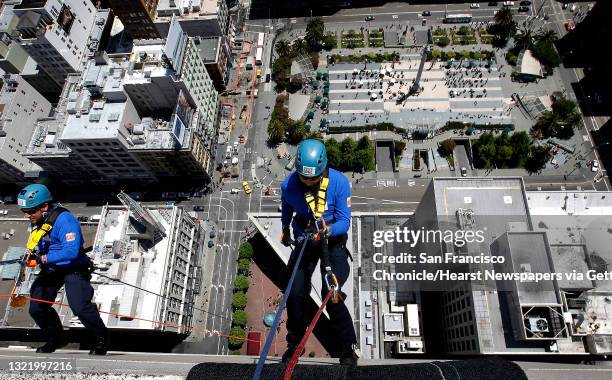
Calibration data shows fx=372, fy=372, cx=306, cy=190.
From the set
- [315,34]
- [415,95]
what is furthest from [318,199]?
[315,34]

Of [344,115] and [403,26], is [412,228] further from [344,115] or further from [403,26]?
[403,26]

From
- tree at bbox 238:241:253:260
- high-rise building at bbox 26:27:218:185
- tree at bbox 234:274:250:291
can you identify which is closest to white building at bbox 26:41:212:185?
high-rise building at bbox 26:27:218:185

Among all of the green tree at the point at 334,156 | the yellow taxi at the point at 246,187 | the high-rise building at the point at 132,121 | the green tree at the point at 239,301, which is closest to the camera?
the green tree at the point at 239,301

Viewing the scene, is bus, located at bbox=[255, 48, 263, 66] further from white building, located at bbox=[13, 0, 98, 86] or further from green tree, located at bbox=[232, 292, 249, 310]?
green tree, located at bbox=[232, 292, 249, 310]

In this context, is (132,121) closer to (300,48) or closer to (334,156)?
(334,156)

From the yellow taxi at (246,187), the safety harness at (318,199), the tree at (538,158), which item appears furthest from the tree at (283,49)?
the safety harness at (318,199)

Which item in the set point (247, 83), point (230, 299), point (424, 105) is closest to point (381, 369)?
point (230, 299)

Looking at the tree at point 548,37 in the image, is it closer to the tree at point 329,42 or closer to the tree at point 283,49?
the tree at point 329,42
